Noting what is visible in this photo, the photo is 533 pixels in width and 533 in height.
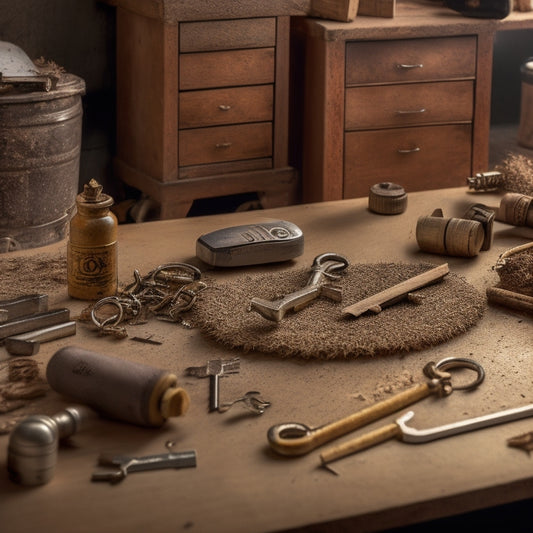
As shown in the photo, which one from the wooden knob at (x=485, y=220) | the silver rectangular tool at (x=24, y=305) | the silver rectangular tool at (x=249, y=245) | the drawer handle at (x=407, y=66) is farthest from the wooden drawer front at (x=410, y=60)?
the silver rectangular tool at (x=24, y=305)

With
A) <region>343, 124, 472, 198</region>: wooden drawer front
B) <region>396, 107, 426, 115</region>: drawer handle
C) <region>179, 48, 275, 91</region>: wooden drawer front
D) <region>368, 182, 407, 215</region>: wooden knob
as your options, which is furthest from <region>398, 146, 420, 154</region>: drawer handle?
<region>368, 182, 407, 215</region>: wooden knob

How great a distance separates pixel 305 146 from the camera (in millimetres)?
3256

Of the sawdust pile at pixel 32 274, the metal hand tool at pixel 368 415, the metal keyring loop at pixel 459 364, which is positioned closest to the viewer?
the metal hand tool at pixel 368 415

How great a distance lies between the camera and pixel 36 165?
93.7 inches

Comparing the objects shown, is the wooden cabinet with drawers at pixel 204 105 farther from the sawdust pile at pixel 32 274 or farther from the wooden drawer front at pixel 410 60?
the sawdust pile at pixel 32 274

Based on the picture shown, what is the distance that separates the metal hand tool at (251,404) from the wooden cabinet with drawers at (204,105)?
1.72 metres

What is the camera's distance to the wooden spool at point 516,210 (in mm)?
2035

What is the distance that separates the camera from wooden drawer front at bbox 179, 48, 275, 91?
2.90 meters

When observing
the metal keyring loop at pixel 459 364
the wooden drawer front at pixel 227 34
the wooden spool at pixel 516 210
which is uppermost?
the wooden drawer front at pixel 227 34

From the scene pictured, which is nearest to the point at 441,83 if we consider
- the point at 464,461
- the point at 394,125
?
the point at 394,125

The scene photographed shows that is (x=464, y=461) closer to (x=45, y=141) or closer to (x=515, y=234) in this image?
(x=515, y=234)

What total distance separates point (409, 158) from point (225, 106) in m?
0.64

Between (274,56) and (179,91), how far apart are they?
1.07ft

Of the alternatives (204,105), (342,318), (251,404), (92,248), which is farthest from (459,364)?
(204,105)
